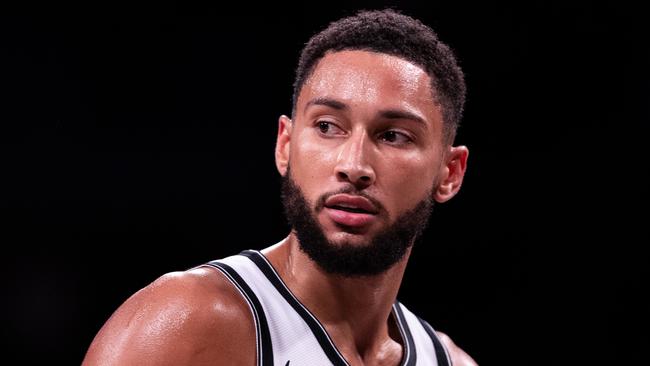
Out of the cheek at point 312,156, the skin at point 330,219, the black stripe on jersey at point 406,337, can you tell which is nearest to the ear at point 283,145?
the skin at point 330,219

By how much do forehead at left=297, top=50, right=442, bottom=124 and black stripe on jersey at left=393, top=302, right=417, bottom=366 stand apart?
57 cm

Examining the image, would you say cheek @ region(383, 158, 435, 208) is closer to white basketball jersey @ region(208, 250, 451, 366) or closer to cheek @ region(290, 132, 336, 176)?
cheek @ region(290, 132, 336, 176)

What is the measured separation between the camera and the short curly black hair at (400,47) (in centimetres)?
191

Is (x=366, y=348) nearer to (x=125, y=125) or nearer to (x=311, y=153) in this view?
(x=311, y=153)

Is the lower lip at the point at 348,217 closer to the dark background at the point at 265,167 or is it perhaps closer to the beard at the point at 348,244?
the beard at the point at 348,244

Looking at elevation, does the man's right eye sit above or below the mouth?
above

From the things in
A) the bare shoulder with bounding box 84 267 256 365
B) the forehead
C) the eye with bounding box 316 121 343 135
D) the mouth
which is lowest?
the bare shoulder with bounding box 84 267 256 365

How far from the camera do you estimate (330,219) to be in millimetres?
1759

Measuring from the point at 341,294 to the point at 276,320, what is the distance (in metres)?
0.21

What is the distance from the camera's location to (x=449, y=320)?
358 cm

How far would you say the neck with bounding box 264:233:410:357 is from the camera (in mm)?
1892

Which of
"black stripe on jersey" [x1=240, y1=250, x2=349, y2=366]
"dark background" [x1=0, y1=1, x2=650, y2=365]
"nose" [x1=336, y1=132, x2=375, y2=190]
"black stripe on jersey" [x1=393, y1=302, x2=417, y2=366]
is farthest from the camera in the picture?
"dark background" [x1=0, y1=1, x2=650, y2=365]

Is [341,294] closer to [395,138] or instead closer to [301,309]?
[301,309]

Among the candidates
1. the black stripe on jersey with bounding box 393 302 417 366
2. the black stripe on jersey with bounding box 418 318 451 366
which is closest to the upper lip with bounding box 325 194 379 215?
the black stripe on jersey with bounding box 393 302 417 366
